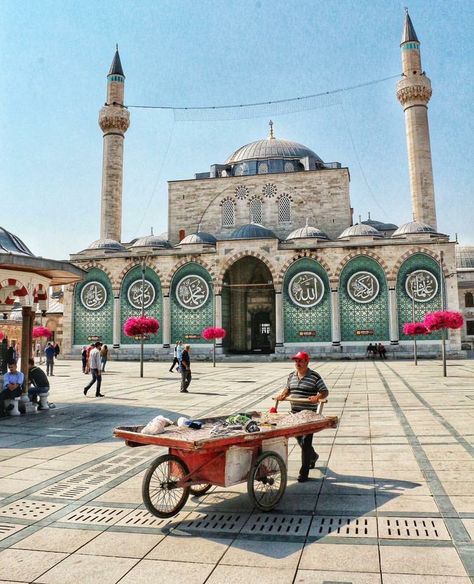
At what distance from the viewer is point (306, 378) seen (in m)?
5.35

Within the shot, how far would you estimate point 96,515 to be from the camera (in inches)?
157

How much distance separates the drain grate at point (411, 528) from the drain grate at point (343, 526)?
Result: 8 centimetres

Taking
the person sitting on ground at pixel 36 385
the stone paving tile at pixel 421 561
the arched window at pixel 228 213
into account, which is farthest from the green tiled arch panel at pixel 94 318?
the stone paving tile at pixel 421 561

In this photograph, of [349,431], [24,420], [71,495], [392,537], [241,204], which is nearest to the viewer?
[392,537]

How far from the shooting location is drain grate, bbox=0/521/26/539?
360 centimetres

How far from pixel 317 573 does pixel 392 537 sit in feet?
2.64

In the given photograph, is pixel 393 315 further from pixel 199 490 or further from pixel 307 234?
pixel 199 490

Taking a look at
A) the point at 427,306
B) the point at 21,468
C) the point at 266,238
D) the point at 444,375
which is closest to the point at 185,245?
the point at 266,238

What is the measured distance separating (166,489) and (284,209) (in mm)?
30736

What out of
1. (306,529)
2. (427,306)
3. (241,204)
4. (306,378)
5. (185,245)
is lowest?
(306,529)

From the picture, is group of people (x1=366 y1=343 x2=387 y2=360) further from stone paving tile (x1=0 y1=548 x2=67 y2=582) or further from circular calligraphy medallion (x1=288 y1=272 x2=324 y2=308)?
stone paving tile (x1=0 y1=548 x2=67 y2=582)

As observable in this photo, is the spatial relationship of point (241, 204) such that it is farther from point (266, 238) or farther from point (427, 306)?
point (427, 306)

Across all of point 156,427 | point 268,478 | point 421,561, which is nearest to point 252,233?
point 268,478

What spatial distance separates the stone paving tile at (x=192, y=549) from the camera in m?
3.16
